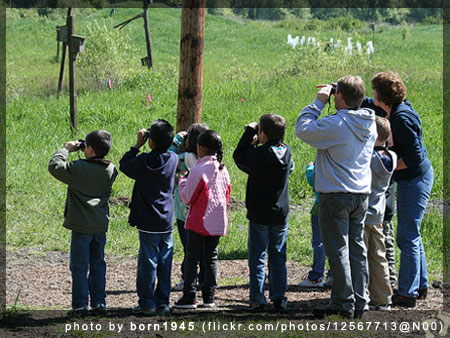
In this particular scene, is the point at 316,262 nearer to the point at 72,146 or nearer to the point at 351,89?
the point at 351,89

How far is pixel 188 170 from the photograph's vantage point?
5844 mm

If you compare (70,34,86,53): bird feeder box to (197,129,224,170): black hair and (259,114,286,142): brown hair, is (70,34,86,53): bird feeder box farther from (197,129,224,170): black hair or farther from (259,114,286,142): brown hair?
(259,114,286,142): brown hair

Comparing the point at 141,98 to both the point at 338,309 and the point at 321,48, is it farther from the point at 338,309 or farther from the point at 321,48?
the point at 338,309

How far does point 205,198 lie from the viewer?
5418mm

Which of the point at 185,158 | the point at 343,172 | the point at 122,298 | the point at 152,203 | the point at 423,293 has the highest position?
the point at 343,172

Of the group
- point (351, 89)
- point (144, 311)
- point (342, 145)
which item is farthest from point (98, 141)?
point (351, 89)

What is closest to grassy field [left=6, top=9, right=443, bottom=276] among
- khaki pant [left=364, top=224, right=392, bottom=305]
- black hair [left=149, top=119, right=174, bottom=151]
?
khaki pant [left=364, top=224, right=392, bottom=305]

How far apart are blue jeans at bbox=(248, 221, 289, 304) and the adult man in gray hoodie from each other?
1.78ft

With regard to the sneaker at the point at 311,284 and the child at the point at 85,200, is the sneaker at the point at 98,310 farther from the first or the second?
the sneaker at the point at 311,284

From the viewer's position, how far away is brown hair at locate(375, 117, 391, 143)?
17.6ft

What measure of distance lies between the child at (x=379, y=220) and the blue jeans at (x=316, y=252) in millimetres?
827

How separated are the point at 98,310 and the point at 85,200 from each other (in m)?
0.92

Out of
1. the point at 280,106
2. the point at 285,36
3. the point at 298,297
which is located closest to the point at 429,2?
the point at 285,36

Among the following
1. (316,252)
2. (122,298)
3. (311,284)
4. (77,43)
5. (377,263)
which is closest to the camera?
(377,263)
